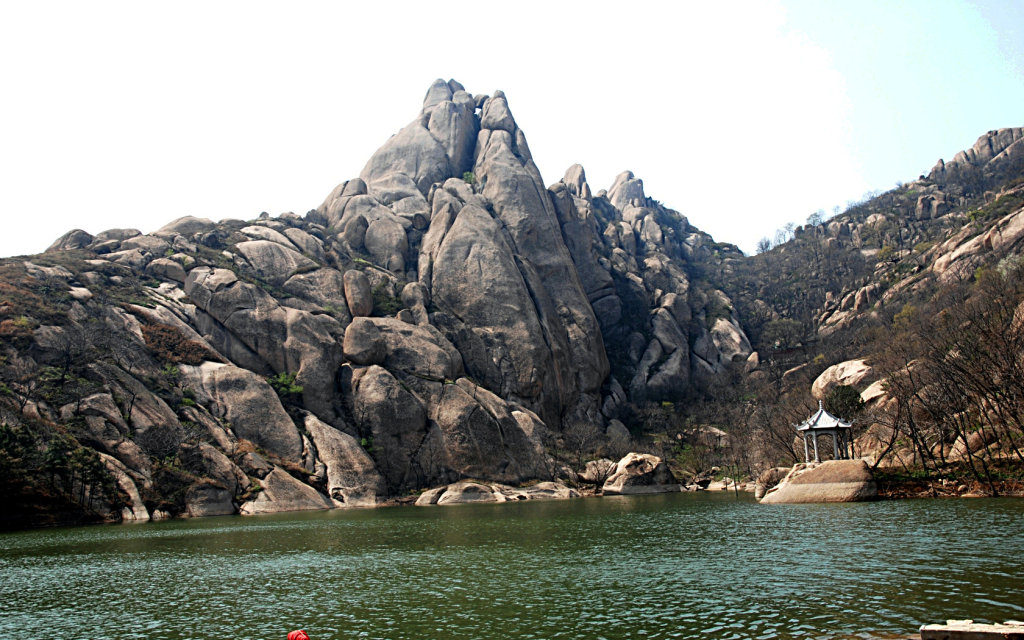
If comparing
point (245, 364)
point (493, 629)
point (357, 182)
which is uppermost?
point (357, 182)

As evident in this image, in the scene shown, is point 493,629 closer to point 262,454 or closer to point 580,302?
point 262,454

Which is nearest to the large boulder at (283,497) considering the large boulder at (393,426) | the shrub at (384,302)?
the large boulder at (393,426)

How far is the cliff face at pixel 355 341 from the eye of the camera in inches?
2394

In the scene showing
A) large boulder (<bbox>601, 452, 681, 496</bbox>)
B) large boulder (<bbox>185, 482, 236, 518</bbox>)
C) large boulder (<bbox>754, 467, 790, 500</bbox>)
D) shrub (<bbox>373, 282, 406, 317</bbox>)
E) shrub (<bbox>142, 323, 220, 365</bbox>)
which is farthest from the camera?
shrub (<bbox>373, 282, 406, 317</bbox>)

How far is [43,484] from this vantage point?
4962 centimetres

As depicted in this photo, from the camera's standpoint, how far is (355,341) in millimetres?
87625

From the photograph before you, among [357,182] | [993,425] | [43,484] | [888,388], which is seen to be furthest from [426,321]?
[993,425]

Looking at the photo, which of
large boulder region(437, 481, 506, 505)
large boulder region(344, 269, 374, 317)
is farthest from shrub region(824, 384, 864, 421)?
large boulder region(344, 269, 374, 317)

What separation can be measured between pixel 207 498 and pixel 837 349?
93032mm

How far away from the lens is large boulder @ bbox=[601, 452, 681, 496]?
271 feet

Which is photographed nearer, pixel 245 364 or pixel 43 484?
pixel 43 484

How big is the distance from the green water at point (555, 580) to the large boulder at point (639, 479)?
142ft

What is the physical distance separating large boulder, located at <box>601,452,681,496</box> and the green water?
43.4 meters

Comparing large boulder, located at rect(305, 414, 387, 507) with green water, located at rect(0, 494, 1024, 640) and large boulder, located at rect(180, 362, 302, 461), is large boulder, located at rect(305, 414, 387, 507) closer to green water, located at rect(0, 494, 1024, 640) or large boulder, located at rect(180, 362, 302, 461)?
large boulder, located at rect(180, 362, 302, 461)
